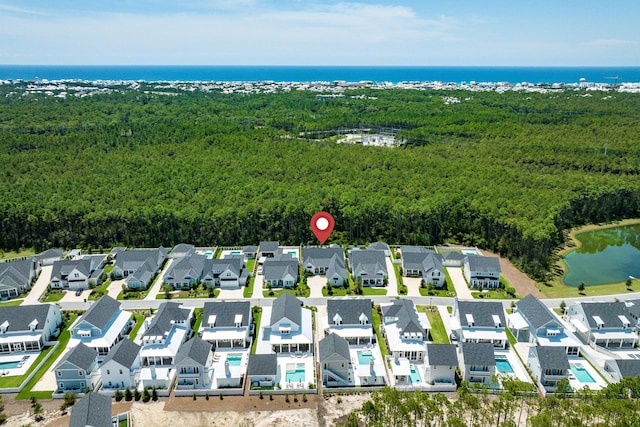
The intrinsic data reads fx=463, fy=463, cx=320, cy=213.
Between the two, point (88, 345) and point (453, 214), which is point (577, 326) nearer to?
point (453, 214)

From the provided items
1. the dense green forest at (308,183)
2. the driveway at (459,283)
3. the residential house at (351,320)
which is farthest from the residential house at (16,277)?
the driveway at (459,283)

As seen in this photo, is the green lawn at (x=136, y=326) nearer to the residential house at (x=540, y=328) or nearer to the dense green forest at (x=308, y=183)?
the dense green forest at (x=308, y=183)

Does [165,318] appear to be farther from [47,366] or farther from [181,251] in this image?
[181,251]

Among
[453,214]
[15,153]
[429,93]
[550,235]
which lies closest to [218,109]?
[15,153]

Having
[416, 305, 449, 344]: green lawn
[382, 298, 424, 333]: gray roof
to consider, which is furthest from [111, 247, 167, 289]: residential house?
[416, 305, 449, 344]: green lawn

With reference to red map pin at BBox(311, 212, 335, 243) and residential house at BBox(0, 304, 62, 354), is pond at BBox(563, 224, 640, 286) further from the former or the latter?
residential house at BBox(0, 304, 62, 354)

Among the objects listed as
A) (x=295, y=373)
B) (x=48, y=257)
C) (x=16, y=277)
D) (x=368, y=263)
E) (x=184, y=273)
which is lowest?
(x=295, y=373)

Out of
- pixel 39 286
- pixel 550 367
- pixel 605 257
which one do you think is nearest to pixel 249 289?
pixel 39 286
